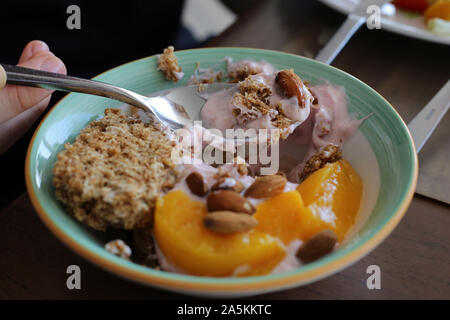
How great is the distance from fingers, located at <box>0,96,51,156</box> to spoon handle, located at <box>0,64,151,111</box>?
20cm

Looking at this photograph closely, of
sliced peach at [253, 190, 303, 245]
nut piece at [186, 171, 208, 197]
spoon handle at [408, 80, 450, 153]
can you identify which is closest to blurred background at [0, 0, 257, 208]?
nut piece at [186, 171, 208, 197]

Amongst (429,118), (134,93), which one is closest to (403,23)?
(429,118)

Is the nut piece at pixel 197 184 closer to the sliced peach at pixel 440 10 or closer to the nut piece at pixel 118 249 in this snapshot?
the nut piece at pixel 118 249

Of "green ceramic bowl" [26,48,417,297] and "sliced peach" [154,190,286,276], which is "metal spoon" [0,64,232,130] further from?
"sliced peach" [154,190,286,276]

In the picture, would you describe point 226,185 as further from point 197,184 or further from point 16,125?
point 16,125

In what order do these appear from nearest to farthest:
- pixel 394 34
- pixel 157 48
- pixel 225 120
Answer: pixel 225 120 < pixel 394 34 < pixel 157 48

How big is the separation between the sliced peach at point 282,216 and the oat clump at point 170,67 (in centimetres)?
43

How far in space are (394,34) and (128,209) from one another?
3.38 ft

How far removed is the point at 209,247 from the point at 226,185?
12 centimetres

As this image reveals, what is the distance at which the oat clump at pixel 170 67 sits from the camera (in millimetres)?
969

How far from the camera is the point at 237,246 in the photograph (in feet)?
1.99

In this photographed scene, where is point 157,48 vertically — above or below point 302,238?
below

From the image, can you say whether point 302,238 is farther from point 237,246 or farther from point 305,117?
point 305,117
